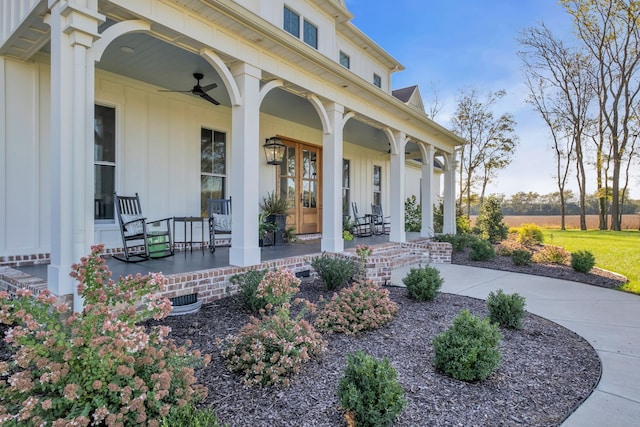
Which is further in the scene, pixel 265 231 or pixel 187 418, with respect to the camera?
pixel 265 231

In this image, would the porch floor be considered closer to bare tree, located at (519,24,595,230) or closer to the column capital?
the column capital

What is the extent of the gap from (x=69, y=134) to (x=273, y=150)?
4.20 metres

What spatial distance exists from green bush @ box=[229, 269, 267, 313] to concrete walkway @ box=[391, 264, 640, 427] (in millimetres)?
2573

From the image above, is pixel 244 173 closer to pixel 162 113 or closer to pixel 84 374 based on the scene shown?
pixel 162 113

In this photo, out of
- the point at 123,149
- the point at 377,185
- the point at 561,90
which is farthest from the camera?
the point at 561,90

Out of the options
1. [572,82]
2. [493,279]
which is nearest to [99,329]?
[493,279]

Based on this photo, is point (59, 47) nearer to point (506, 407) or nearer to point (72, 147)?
point (72, 147)

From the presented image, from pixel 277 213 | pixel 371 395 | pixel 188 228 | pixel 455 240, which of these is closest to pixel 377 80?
pixel 455 240

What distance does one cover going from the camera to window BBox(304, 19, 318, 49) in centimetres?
725

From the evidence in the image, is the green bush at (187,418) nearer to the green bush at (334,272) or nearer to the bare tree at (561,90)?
the green bush at (334,272)

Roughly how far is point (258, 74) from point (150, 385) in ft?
12.2

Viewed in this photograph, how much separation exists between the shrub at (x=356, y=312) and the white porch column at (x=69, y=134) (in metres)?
2.13

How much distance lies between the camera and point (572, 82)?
16297mm

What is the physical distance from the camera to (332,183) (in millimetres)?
5625
